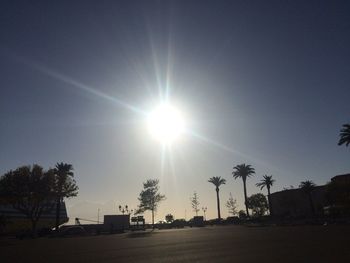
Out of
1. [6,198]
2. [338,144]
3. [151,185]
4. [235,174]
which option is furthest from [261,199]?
[6,198]

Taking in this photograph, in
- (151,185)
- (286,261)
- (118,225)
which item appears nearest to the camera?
(286,261)

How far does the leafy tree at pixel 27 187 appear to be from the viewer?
196ft

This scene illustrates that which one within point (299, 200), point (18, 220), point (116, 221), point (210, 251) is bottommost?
point (210, 251)

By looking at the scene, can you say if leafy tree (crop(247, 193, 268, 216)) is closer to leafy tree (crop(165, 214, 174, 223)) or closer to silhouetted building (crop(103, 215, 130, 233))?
leafy tree (crop(165, 214, 174, 223))

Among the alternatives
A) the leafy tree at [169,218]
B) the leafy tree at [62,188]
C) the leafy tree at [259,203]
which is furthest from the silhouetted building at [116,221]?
the leafy tree at [259,203]

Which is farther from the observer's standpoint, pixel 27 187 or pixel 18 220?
pixel 18 220

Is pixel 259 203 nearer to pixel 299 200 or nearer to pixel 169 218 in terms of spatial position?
pixel 299 200

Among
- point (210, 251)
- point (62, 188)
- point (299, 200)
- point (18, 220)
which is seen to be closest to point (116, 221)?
point (62, 188)

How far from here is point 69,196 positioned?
66500 mm

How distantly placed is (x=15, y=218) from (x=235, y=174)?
61.4 metres

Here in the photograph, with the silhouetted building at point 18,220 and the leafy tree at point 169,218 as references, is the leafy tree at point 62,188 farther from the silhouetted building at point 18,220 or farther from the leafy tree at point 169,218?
the leafy tree at point 169,218

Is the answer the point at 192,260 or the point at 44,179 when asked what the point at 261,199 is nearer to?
the point at 44,179

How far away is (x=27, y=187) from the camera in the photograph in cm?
6050

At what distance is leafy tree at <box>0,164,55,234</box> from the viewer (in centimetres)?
5975
